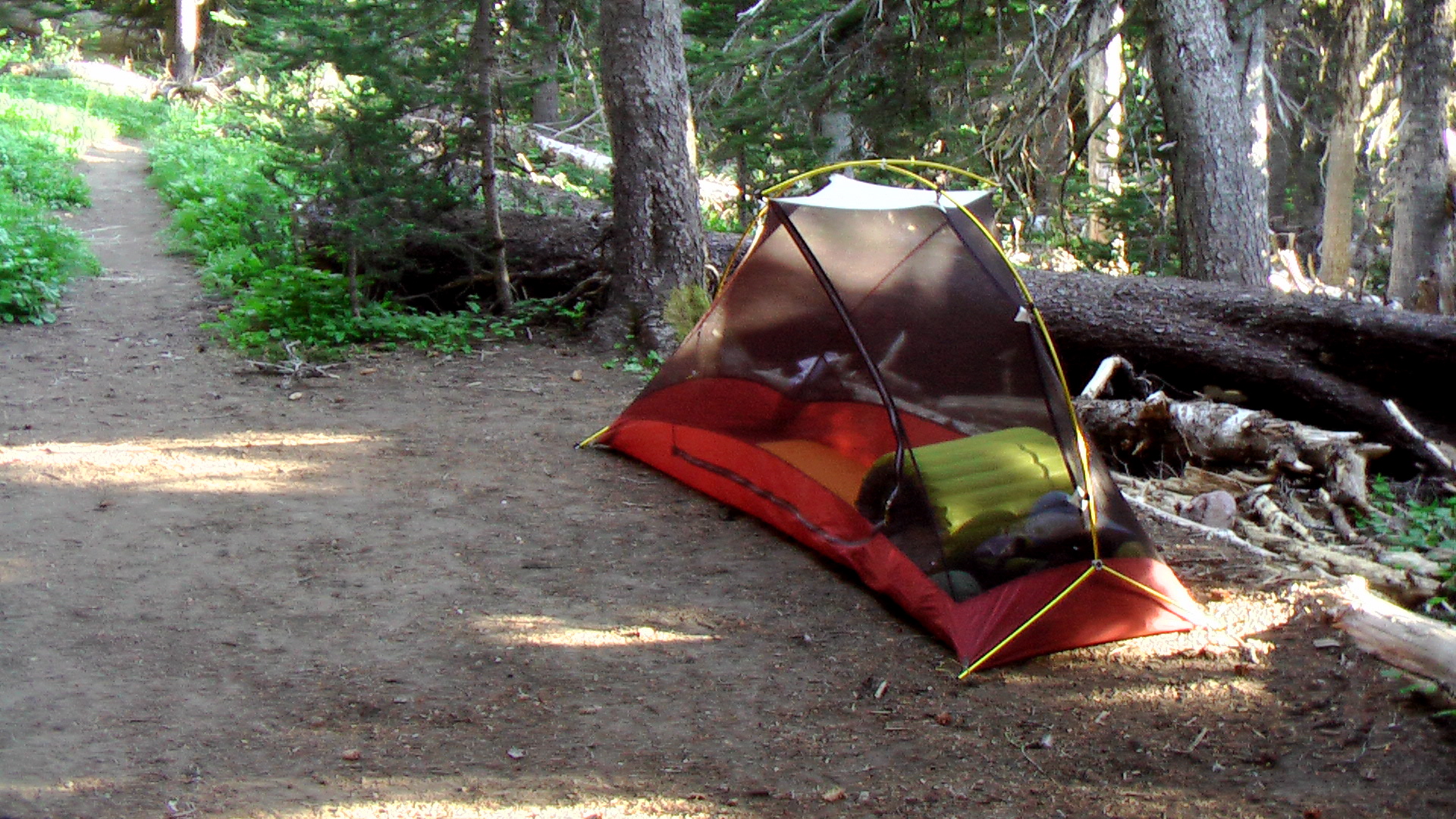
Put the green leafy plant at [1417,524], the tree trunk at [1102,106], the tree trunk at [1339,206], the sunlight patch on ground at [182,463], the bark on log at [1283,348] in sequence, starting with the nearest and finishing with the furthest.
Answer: the green leafy plant at [1417,524]
the sunlight patch on ground at [182,463]
the bark on log at [1283,348]
the tree trunk at [1102,106]
the tree trunk at [1339,206]

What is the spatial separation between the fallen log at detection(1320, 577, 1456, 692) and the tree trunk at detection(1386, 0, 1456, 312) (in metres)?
6.81

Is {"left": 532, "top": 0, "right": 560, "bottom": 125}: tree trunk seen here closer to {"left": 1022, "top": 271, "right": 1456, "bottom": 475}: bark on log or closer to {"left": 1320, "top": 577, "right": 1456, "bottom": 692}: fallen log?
{"left": 1022, "top": 271, "right": 1456, "bottom": 475}: bark on log

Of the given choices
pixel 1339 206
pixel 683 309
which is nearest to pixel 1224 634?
pixel 683 309

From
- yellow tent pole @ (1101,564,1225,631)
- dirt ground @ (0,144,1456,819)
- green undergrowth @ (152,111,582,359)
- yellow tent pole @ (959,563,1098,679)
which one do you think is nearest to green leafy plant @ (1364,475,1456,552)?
dirt ground @ (0,144,1456,819)

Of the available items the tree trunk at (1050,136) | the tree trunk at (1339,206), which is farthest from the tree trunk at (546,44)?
the tree trunk at (1339,206)

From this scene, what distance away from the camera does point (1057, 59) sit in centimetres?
967

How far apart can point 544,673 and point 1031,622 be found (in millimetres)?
1843

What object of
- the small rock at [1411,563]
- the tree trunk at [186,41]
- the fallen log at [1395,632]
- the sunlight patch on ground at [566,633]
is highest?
the tree trunk at [186,41]

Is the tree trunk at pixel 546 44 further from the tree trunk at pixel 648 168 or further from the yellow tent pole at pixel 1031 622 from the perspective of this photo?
the yellow tent pole at pixel 1031 622

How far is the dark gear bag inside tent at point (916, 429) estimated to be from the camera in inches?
168

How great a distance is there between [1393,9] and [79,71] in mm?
28204

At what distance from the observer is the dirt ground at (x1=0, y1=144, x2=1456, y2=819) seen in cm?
331

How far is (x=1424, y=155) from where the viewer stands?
9820 mm

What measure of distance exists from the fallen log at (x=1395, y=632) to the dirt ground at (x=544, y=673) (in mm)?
81
